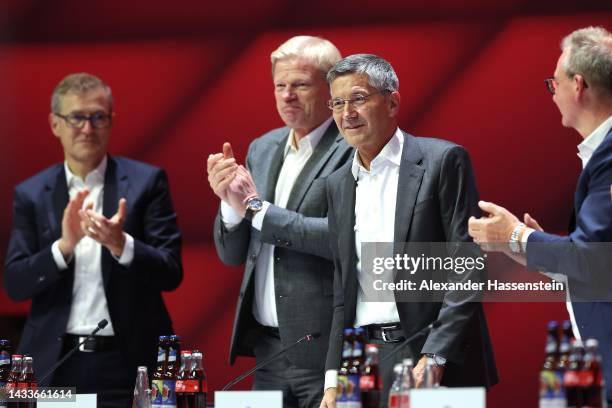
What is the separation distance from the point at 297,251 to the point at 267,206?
0.68ft

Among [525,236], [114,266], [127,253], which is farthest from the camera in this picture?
[114,266]

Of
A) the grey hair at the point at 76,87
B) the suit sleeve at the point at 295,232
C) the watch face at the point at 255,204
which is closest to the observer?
the suit sleeve at the point at 295,232

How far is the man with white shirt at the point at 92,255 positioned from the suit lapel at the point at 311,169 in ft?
2.50

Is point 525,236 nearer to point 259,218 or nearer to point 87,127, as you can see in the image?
point 259,218

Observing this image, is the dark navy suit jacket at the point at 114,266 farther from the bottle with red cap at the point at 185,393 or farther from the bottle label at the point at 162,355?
the bottle with red cap at the point at 185,393

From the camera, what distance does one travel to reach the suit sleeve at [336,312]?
373cm

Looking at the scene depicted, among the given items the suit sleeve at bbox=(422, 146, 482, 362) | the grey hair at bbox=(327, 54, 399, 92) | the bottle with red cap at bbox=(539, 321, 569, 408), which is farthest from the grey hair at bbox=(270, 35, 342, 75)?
the bottle with red cap at bbox=(539, 321, 569, 408)

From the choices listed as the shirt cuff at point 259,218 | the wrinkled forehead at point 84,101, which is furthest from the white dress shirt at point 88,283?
the shirt cuff at point 259,218

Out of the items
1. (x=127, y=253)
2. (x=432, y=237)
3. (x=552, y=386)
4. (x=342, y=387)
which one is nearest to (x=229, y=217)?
(x=127, y=253)

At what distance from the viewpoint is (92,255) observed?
4.78 metres

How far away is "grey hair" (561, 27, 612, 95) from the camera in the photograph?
341 centimetres

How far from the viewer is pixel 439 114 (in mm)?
5004

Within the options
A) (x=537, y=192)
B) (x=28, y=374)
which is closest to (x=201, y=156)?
(x=537, y=192)

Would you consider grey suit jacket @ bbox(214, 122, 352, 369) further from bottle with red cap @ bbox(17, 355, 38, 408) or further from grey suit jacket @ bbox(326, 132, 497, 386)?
bottle with red cap @ bbox(17, 355, 38, 408)
